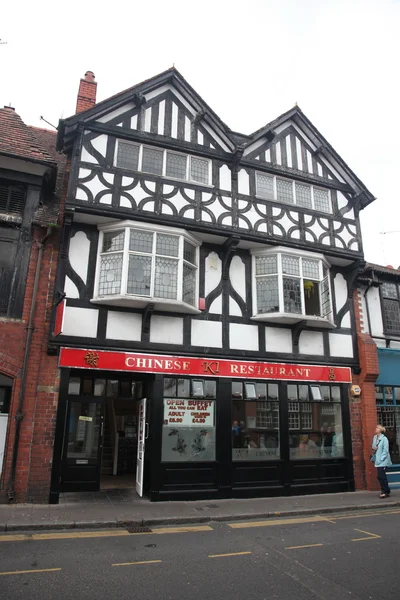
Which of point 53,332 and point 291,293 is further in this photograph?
point 291,293

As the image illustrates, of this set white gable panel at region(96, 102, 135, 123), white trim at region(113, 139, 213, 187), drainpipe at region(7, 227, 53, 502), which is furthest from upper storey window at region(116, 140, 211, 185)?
drainpipe at region(7, 227, 53, 502)

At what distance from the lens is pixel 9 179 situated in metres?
10.9

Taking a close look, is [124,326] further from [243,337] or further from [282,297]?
[282,297]

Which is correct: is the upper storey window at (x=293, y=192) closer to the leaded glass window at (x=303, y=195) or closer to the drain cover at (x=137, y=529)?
the leaded glass window at (x=303, y=195)

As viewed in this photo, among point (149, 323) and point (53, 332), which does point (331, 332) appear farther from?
point (53, 332)

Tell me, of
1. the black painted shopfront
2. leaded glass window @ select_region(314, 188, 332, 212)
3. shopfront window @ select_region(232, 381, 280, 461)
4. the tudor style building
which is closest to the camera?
the black painted shopfront

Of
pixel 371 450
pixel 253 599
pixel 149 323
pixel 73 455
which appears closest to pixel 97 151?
pixel 149 323

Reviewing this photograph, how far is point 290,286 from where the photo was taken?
508 inches

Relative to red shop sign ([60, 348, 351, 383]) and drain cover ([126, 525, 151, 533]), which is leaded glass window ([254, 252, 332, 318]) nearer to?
red shop sign ([60, 348, 351, 383])

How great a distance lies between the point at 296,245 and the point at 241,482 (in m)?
7.18

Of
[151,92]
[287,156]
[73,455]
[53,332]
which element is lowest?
[73,455]

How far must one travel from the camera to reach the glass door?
10.7 m

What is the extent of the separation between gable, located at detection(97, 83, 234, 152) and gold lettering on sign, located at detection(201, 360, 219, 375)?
6670mm

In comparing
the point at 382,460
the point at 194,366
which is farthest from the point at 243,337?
the point at 382,460
